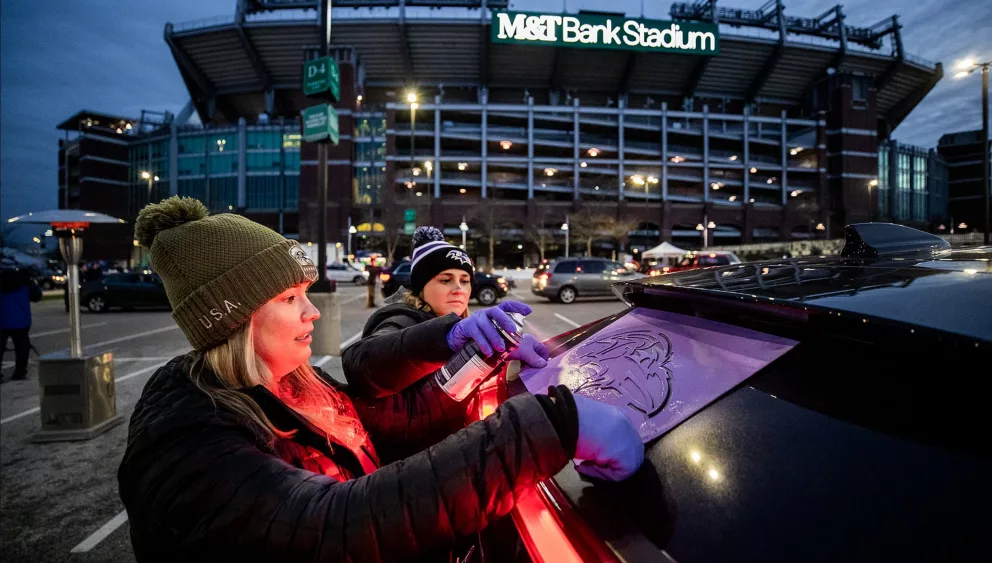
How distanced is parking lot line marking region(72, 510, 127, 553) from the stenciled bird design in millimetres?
3204

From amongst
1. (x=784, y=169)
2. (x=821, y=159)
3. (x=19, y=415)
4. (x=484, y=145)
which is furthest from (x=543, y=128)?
(x=19, y=415)

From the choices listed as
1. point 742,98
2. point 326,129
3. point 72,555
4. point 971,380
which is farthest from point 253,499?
point 742,98

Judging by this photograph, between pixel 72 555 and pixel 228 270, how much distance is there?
2797 millimetres

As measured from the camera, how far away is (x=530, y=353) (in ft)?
5.59

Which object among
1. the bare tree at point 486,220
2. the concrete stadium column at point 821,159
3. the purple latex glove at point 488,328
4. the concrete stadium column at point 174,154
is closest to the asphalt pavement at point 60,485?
the purple latex glove at point 488,328

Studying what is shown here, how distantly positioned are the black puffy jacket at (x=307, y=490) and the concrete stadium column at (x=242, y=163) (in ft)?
199

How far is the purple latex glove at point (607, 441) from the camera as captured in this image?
3.18 feet

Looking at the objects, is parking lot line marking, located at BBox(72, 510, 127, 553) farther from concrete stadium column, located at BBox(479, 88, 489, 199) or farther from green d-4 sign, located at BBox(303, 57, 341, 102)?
concrete stadium column, located at BBox(479, 88, 489, 199)

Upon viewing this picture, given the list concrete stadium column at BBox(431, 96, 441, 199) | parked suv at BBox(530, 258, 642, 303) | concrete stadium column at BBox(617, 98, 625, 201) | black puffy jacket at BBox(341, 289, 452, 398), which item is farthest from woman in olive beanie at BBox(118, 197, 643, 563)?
concrete stadium column at BBox(617, 98, 625, 201)

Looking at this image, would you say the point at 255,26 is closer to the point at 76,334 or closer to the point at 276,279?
the point at 76,334

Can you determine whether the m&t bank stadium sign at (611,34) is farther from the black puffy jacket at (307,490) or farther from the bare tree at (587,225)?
the black puffy jacket at (307,490)

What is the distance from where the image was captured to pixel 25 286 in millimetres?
7012

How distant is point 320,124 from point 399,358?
8.26m

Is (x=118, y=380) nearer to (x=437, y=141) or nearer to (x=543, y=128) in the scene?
(x=437, y=141)
